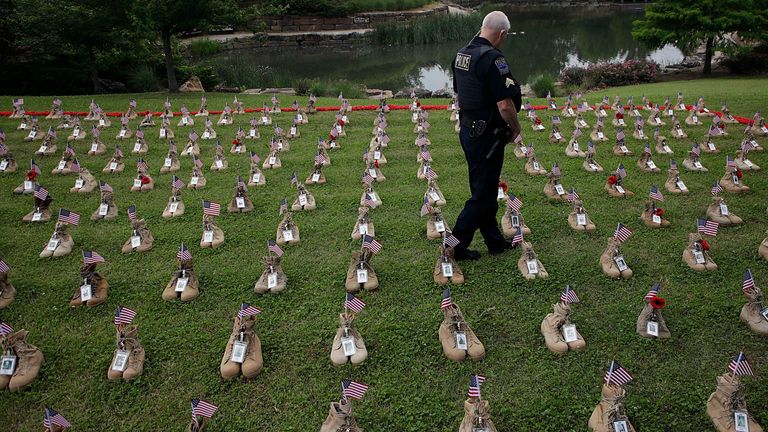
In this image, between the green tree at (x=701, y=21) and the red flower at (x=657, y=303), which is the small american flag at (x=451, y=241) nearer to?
the red flower at (x=657, y=303)

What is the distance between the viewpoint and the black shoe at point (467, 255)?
6.54 metres

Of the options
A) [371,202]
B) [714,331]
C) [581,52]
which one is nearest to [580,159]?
[371,202]

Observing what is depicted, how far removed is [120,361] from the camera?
4.97m

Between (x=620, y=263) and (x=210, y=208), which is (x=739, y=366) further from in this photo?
(x=210, y=208)

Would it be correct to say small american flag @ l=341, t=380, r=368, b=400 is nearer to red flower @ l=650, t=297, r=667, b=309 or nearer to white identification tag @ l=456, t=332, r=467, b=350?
white identification tag @ l=456, t=332, r=467, b=350

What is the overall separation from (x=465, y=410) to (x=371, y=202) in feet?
14.4

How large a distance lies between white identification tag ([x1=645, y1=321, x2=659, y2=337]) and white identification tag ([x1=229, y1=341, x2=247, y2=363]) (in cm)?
384

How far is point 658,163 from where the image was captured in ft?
31.6

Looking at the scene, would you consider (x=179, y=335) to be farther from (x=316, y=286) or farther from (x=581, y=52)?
(x=581, y=52)

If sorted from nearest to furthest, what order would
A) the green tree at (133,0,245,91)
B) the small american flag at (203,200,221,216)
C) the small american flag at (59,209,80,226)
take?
1. the small american flag at (59,209,80,226)
2. the small american flag at (203,200,221,216)
3. the green tree at (133,0,245,91)

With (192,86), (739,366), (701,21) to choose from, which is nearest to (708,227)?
(739,366)

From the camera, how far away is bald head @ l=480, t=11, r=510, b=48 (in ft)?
17.7

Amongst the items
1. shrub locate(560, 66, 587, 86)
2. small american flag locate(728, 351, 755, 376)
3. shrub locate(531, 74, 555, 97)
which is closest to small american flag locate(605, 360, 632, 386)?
small american flag locate(728, 351, 755, 376)

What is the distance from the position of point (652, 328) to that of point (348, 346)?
2.92m
